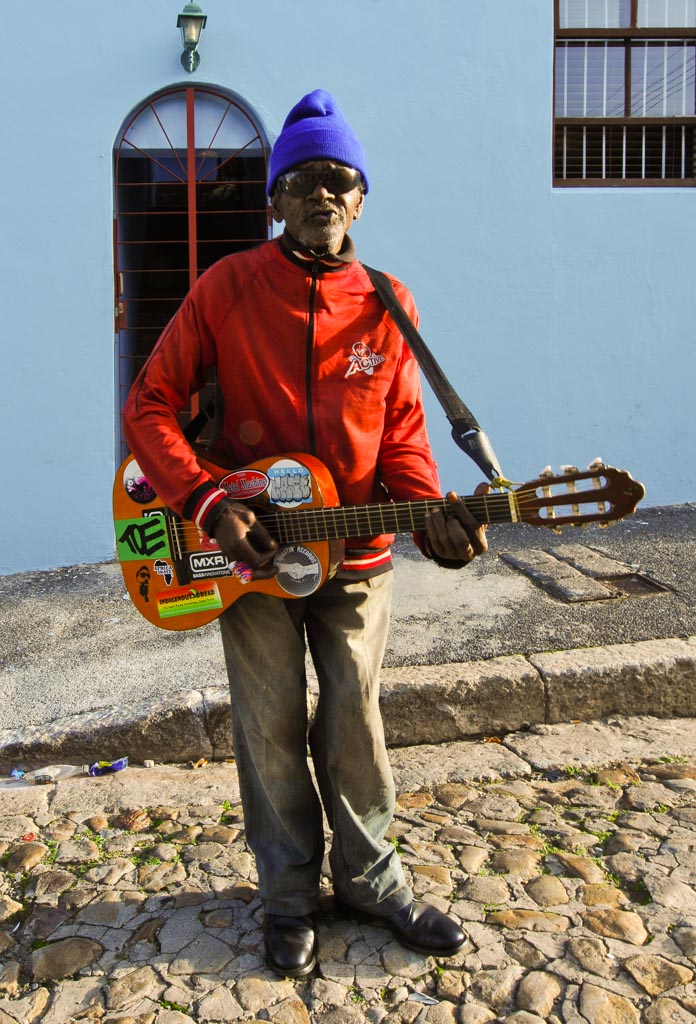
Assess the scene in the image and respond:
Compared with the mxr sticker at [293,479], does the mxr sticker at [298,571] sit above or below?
below

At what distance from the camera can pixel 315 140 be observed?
2398mm

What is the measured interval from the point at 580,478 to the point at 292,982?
146 centimetres

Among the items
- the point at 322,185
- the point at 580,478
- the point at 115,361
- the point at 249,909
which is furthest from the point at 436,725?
the point at 115,361

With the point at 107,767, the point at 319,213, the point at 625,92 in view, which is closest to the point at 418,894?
the point at 107,767

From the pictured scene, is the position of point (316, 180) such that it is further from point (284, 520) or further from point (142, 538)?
point (142, 538)

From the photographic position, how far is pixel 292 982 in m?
2.38

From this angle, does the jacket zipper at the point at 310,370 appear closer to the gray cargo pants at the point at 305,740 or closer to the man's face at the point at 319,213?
the man's face at the point at 319,213

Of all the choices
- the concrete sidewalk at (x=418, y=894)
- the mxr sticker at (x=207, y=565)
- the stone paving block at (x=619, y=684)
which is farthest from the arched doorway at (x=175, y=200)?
the mxr sticker at (x=207, y=565)

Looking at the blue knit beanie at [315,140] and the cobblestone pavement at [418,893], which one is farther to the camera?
the blue knit beanie at [315,140]

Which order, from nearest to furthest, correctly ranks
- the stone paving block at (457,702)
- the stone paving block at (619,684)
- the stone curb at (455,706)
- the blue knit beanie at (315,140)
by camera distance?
the blue knit beanie at (315,140) → the stone curb at (455,706) → the stone paving block at (457,702) → the stone paving block at (619,684)

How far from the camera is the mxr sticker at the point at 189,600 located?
2514 mm

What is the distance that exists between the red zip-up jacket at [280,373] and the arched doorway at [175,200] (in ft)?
13.3

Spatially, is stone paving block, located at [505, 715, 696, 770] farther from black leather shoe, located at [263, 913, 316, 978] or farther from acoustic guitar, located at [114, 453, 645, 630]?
acoustic guitar, located at [114, 453, 645, 630]

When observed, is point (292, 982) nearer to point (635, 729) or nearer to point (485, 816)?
point (485, 816)
